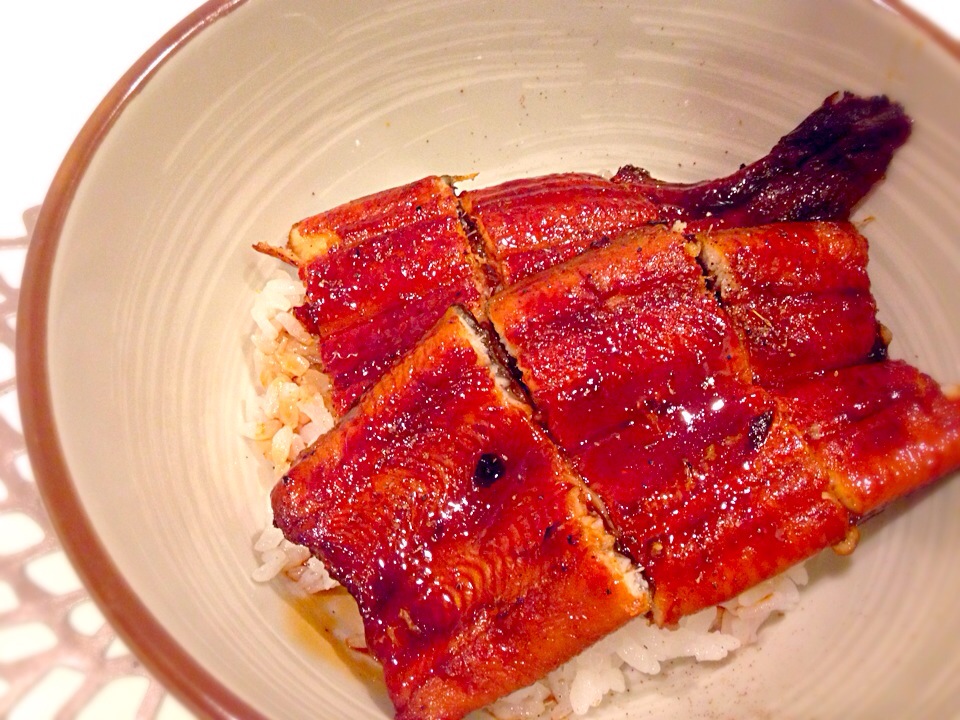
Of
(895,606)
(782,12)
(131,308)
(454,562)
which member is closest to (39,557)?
(131,308)

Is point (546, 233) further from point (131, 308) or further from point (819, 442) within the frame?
point (131, 308)

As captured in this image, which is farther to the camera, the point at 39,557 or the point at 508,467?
the point at 39,557

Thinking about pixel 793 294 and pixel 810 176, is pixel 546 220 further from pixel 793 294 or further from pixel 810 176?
pixel 810 176

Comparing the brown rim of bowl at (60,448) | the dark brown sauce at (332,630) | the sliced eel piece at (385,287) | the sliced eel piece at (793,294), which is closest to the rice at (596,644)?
the dark brown sauce at (332,630)

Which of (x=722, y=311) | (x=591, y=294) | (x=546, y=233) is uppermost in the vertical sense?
(x=546, y=233)

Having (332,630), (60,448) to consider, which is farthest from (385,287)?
(332,630)

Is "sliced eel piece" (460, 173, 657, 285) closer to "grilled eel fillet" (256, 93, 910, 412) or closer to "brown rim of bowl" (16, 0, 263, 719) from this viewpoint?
"grilled eel fillet" (256, 93, 910, 412)
